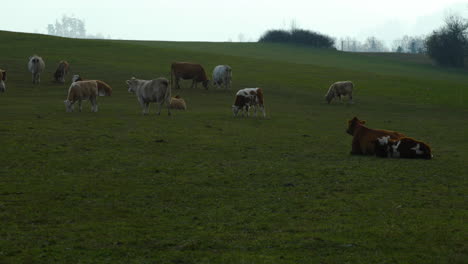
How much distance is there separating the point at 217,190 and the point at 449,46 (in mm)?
88250

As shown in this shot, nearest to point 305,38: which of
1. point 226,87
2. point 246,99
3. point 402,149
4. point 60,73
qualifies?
point 226,87

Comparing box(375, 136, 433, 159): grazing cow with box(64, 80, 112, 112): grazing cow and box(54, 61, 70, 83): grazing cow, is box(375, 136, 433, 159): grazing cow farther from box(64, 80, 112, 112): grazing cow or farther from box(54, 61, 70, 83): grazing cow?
box(54, 61, 70, 83): grazing cow

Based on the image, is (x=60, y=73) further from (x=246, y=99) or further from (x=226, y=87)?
(x=246, y=99)

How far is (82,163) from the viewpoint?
45.9 ft

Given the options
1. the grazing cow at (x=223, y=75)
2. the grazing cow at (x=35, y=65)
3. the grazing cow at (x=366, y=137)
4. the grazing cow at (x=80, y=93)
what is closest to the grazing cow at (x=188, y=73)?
the grazing cow at (x=223, y=75)

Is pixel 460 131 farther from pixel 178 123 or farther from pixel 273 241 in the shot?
pixel 273 241

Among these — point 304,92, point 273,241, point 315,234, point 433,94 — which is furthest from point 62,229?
point 433,94

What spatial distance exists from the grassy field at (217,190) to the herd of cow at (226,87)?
53cm

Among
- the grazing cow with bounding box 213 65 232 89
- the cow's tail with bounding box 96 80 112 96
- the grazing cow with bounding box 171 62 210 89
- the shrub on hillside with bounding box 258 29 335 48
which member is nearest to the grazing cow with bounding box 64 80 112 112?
the cow's tail with bounding box 96 80 112 96

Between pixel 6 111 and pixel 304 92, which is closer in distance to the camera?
pixel 6 111

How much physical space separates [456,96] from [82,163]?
118 feet

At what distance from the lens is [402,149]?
15758mm

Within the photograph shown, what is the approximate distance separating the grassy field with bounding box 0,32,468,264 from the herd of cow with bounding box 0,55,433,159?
528 mm

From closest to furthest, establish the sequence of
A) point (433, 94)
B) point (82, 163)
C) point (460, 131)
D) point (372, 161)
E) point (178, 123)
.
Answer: point (82, 163), point (372, 161), point (178, 123), point (460, 131), point (433, 94)
